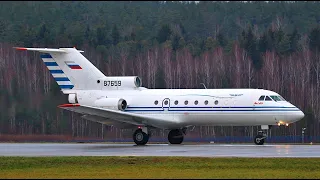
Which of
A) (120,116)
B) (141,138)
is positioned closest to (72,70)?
(120,116)

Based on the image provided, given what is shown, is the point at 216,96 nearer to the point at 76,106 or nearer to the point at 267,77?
the point at 76,106

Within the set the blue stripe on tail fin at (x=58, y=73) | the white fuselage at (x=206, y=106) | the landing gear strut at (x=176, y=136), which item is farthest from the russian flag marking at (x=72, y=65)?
the landing gear strut at (x=176, y=136)

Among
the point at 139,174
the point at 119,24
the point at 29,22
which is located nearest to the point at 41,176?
the point at 139,174

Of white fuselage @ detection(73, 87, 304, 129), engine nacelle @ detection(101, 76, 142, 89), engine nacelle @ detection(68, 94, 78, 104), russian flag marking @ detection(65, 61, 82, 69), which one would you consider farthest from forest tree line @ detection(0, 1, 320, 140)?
white fuselage @ detection(73, 87, 304, 129)

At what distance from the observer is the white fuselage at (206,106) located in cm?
5344

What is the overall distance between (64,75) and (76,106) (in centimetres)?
674

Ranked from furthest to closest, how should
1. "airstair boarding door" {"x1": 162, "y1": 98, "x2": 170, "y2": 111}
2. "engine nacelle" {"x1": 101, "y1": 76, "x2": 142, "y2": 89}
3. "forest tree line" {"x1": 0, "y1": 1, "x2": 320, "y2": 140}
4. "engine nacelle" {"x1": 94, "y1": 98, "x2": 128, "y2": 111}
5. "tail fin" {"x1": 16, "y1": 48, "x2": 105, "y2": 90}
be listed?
"forest tree line" {"x1": 0, "y1": 1, "x2": 320, "y2": 140} → "tail fin" {"x1": 16, "y1": 48, "x2": 105, "y2": 90} → "engine nacelle" {"x1": 101, "y1": 76, "x2": 142, "y2": 89} → "engine nacelle" {"x1": 94, "y1": 98, "x2": 128, "y2": 111} → "airstair boarding door" {"x1": 162, "y1": 98, "x2": 170, "y2": 111}

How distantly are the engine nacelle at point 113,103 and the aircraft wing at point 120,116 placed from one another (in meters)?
1.26

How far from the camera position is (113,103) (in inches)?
2199

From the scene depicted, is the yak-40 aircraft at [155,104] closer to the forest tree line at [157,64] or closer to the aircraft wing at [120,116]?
the aircraft wing at [120,116]

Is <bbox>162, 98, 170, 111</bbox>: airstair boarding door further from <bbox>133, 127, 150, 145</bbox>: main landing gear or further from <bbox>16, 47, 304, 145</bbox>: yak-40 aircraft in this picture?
<bbox>133, 127, 150, 145</bbox>: main landing gear

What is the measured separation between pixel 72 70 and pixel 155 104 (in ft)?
19.8

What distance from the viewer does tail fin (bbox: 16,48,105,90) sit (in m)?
57.8

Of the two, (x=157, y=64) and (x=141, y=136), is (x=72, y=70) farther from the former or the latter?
(x=157, y=64)
